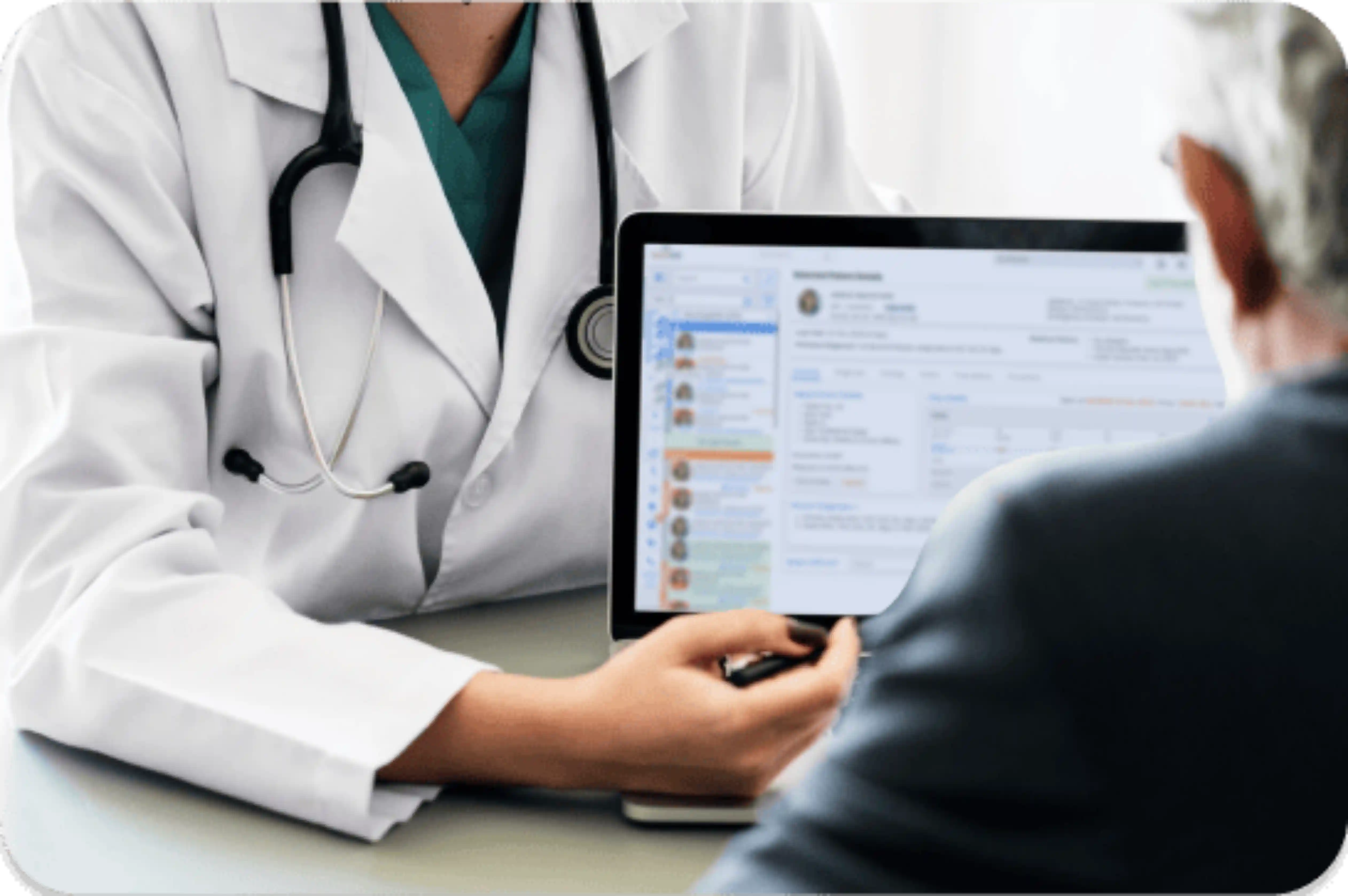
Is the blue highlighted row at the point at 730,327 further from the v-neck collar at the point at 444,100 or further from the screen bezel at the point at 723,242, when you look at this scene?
the v-neck collar at the point at 444,100

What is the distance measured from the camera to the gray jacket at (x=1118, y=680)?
0.30m

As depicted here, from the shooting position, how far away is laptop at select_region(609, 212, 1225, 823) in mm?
629

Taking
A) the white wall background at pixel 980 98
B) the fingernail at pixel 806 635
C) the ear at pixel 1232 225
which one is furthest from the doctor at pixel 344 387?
the white wall background at pixel 980 98

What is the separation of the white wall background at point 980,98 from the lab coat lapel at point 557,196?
563 mm

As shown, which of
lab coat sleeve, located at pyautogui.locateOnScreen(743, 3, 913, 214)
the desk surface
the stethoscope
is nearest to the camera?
the desk surface

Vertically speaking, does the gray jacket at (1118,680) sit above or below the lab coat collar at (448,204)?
below

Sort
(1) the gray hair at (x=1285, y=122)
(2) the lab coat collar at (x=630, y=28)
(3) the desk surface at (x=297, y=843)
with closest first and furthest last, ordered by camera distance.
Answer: (1) the gray hair at (x=1285, y=122), (3) the desk surface at (x=297, y=843), (2) the lab coat collar at (x=630, y=28)

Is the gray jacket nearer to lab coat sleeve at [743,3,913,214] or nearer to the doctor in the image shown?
the doctor

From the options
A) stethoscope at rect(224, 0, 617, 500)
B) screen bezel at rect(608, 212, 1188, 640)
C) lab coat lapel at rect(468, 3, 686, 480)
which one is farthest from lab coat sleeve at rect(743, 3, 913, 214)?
screen bezel at rect(608, 212, 1188, 640)

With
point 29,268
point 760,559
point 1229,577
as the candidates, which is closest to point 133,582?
point 29,268

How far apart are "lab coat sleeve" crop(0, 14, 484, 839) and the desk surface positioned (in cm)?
1

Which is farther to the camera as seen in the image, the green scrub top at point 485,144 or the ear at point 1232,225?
the green scrub top at point 485,144

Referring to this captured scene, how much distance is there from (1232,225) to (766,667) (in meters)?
0.33

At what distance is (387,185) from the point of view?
0.79 m
